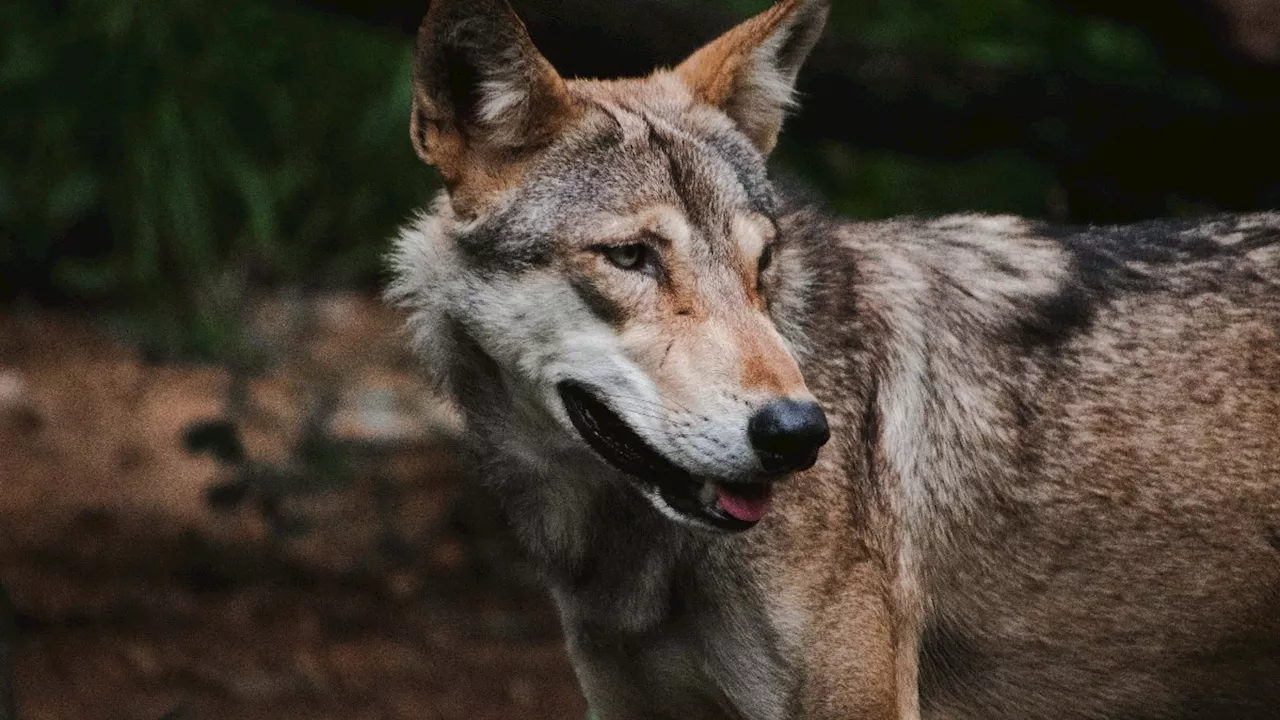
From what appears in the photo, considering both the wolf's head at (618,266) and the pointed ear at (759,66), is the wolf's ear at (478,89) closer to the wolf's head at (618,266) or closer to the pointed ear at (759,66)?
the wolf's head at (618,266)

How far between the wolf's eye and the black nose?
52 centimetres

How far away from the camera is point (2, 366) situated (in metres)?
9.40

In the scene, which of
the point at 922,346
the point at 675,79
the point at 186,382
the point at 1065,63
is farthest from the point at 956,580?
the point at 186,382

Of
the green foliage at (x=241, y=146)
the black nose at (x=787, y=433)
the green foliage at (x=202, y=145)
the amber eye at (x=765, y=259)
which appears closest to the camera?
the black nose at (x=787, y=433)

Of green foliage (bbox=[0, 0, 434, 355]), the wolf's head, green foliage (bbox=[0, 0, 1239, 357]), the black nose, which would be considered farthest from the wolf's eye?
green foliage (bbox=[0, 0, 434, 355])

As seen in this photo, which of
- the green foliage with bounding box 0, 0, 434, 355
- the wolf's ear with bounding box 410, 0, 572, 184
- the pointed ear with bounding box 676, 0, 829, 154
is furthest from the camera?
the green foliage with bounding box 0, 0, 434, 355

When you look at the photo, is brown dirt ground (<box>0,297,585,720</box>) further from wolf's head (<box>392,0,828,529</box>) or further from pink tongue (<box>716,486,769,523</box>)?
pink tongue (<box>716,486,769,523</box>)

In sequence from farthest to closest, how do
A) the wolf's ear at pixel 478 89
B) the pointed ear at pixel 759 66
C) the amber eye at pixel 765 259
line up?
the pointed ear at pixel 759 66 < the amber eye at pixel 765 259 < the wolf's ear at pixel 478 89

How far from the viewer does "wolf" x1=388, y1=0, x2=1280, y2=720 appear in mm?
3639

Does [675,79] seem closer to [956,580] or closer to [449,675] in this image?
[956,580]

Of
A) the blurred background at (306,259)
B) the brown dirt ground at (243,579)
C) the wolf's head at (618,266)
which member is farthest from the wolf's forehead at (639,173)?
the brown dirt ground at (243,579)

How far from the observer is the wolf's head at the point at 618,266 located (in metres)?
3.40

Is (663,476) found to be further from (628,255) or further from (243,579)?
(243,579)

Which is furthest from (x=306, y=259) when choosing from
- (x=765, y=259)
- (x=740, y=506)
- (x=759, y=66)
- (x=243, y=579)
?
(x=740, y=506)
